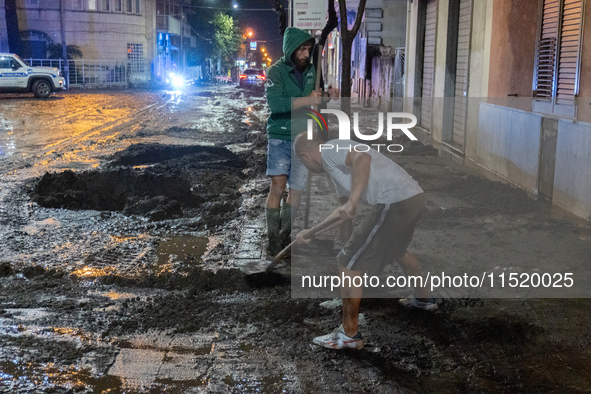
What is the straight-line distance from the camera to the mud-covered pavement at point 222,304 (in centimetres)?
330

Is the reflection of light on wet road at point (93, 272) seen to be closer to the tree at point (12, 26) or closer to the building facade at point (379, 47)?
the building facade at point (379, 47)

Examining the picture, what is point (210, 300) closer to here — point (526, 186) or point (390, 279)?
point (390, 279)

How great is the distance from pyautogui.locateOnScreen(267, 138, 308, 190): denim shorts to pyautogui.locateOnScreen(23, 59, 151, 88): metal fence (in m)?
38.2

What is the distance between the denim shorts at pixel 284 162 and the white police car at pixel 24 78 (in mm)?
25725

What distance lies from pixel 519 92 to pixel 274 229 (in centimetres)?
605

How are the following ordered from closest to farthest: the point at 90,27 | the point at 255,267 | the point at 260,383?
the point at 260,383 → the point at 255,267 → the point at 90,27

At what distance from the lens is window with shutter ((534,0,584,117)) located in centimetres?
779

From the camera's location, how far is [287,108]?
16.4 ft

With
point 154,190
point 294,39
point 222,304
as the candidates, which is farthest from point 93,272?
point 154,190

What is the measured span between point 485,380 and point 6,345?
2749mm

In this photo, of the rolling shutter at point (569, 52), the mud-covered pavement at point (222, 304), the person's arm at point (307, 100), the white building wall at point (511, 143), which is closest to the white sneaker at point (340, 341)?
the mud-covered pavement at point (222, 304)

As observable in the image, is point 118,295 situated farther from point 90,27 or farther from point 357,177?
point 90,27

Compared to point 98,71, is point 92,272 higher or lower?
lower

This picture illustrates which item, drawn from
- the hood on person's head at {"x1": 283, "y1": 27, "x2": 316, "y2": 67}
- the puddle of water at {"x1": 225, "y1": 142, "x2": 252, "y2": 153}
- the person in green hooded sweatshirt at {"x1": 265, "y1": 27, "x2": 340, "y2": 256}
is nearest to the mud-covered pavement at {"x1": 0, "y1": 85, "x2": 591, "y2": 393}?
the person in green hooded sweatshirt at {"x1": 265, "y1": 27, "x2": 340, "y2": 256}
